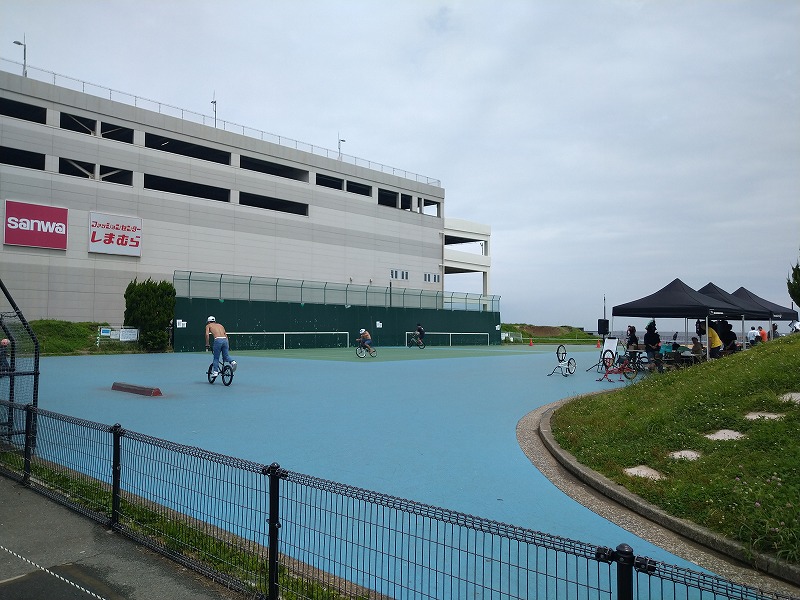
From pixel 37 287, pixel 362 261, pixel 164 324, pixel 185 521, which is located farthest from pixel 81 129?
pixel 185 521

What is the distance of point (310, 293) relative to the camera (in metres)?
38.6

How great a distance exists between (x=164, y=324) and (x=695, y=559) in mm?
29392

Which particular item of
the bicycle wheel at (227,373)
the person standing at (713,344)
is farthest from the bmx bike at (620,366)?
the bicycle wheel at (227,373)

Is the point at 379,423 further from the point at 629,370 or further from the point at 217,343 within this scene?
the point at 629,370

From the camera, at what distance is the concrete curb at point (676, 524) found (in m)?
4.31

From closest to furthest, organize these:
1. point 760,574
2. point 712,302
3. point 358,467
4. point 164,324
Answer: point 760,574 → point 358,467 → point 712,302 → point 164,324

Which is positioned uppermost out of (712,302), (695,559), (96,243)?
(96,243)

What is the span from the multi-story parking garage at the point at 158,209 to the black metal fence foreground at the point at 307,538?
31.4m

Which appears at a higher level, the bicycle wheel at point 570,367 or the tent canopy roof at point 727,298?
the tent canopy roof at point 727,298

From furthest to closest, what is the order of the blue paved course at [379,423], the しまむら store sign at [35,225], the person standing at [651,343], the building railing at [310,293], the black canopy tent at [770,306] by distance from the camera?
the building railing at [310,293]
the しまむら store sign at [35,225]
the black canopy tent at [770,306]
the person standing at [651,343]
the blue paved course at [379,423]

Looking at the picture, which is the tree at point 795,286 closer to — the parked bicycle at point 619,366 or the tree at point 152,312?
the parked bicycle at point 619,366

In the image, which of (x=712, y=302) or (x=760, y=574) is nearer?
(x=760, y=574)

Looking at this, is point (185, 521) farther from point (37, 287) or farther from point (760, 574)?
point (37, 287)

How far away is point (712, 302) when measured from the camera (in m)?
18.0
